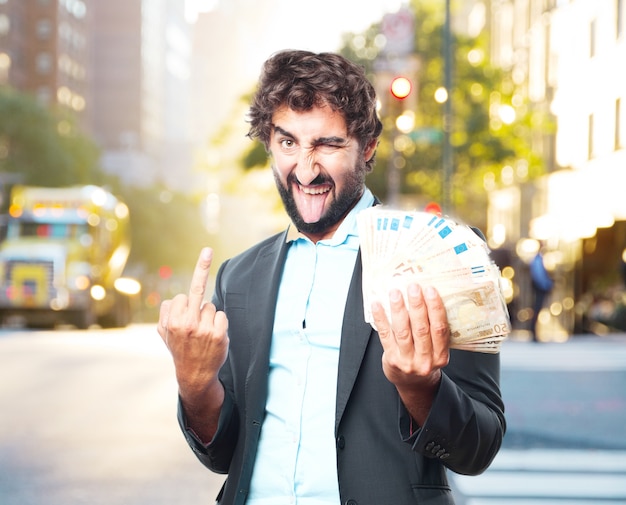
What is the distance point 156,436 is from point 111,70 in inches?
5470

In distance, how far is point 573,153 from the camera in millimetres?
40219

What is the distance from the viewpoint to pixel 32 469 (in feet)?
32.5

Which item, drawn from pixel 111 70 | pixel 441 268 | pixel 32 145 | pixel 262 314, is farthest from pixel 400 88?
pixel 111 70

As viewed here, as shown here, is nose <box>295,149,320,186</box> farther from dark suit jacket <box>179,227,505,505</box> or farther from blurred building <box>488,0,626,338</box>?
blurred building <box>488,0,626,338</box>

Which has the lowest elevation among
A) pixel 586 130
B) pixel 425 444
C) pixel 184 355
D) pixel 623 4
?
Result: pixel 425 444

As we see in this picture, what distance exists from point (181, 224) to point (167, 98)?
99.4 metres

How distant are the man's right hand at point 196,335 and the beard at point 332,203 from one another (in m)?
0.30

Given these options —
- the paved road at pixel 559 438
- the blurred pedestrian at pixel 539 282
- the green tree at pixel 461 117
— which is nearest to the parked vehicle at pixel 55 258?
the blurred pedestrian at pixel 539 282

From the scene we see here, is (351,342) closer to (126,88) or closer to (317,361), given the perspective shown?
(317,361)

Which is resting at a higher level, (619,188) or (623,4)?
(623,4)

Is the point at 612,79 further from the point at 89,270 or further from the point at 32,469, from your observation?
the point at 32,469

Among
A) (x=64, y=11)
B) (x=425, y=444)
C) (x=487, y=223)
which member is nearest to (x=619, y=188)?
(x=487, y=223)

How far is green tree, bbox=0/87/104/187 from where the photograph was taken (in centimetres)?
6456

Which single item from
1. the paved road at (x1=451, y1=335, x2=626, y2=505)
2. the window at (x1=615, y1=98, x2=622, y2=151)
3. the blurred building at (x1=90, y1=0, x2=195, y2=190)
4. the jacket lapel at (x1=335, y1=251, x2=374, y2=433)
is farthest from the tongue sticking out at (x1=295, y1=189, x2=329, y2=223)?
the blurred building at (x1=90, y1=0, x2=195, y2=190)
